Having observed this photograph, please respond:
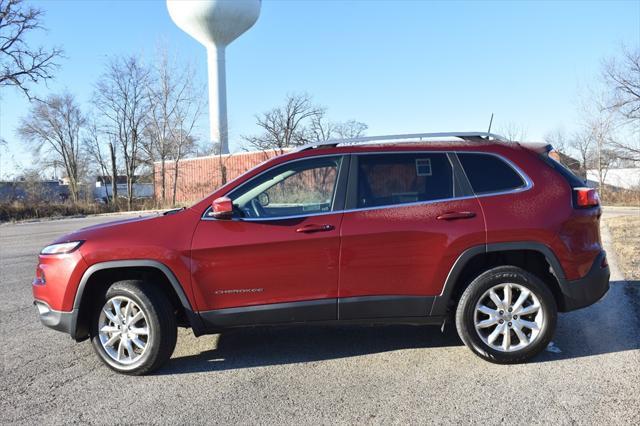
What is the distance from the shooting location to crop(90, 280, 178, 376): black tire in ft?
13.3

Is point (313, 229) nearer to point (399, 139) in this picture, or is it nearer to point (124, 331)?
point (399, 139)

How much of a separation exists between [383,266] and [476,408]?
1257 millimetres

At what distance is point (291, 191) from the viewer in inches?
174

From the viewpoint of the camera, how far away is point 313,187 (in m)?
4.41

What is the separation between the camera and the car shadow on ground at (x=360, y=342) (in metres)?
4.41

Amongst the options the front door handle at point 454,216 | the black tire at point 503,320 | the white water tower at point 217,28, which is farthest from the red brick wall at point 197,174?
the black tire at point 503,320

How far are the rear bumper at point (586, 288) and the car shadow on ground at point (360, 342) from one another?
49cm

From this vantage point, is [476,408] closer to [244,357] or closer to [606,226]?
[244,357]

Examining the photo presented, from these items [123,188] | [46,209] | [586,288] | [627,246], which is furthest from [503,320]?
[123,188]

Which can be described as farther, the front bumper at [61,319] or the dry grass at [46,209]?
the dry grass at [46,209]

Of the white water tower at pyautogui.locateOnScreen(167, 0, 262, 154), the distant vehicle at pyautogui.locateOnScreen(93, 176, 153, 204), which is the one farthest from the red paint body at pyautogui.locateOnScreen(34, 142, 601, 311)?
the distant vehicle at pyautogui.locateOnScreen(93, 176, 153, 204)

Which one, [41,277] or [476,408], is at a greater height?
[41,277]

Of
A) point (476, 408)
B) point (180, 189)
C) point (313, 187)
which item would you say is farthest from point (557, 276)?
point (180, 189)

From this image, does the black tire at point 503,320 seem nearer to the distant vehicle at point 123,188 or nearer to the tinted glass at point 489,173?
the tinted glass at point 489,173
